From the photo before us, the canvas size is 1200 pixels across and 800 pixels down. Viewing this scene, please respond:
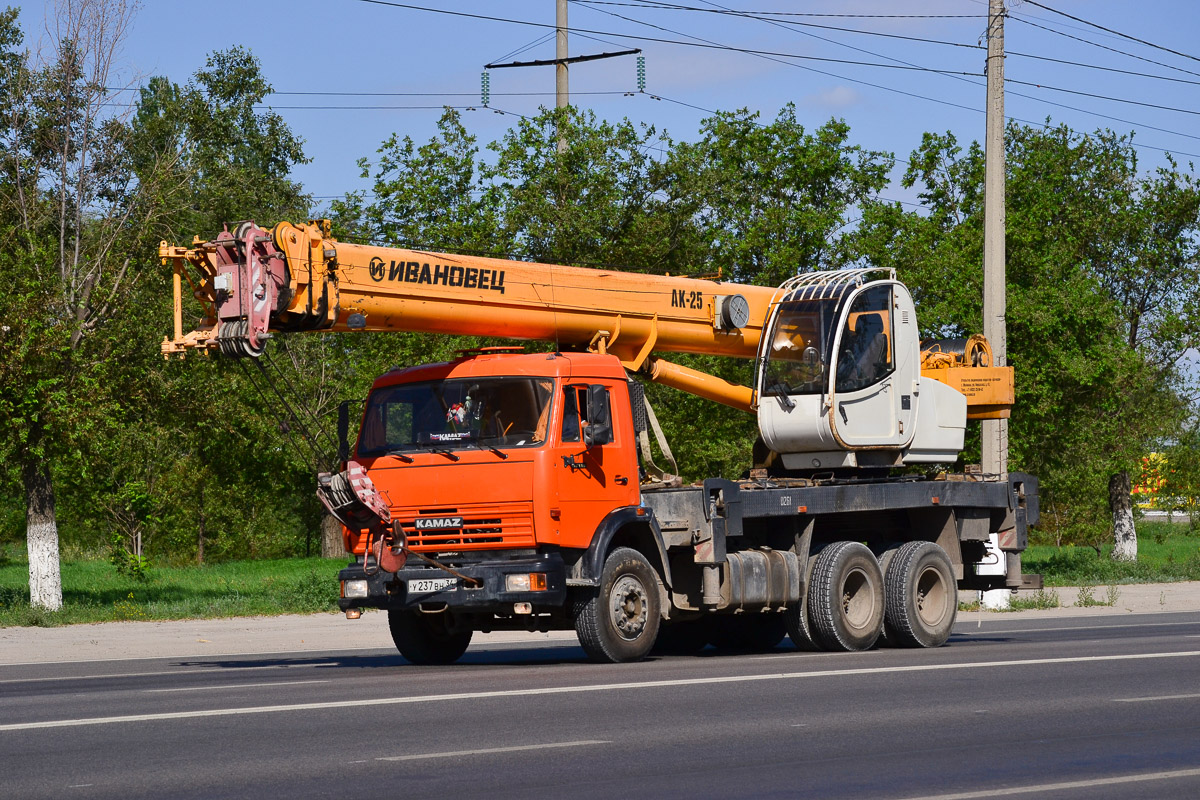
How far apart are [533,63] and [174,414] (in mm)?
13208

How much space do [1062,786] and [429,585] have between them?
24.4ft

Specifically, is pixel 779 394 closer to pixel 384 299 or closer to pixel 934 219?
pixel 384 299

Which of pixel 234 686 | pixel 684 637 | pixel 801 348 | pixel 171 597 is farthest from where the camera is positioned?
pixel 171 597

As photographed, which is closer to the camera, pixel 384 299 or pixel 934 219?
pixel 384 299

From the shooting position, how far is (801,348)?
17.7 metres

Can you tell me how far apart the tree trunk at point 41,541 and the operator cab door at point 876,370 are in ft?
48.8

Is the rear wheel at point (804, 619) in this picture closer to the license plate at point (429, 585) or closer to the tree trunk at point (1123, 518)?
the license plate at point (429, 585)

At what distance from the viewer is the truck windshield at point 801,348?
57.5 ft

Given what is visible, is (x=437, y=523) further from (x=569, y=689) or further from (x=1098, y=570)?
(x=1098, y=570)

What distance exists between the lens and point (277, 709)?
11.1 metres

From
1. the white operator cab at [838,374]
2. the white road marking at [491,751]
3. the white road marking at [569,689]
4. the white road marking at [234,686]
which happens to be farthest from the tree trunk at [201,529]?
the white road marking at [491,751]

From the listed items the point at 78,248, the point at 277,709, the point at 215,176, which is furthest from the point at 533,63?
the point at 277,709

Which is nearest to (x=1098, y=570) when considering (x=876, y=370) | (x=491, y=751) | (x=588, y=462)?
(x=876, y=370)

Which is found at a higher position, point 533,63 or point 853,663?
point 533,63
